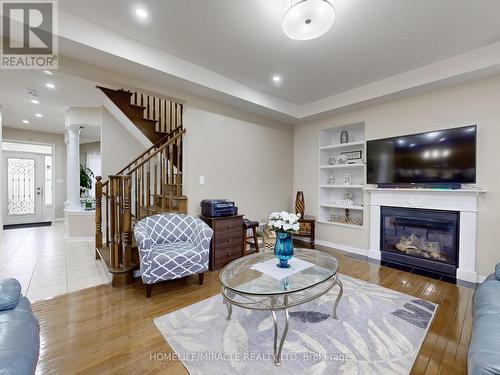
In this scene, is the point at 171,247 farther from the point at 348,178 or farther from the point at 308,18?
the point at 348,178

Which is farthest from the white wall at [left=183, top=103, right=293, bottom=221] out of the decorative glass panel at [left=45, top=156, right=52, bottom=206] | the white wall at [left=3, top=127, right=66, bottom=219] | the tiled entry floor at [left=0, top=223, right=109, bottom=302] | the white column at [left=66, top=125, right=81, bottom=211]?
the decorative glass panel at [left=45, top=156, right=52, bottom=206]

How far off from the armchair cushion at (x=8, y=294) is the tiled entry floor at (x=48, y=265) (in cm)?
131

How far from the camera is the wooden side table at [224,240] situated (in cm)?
328

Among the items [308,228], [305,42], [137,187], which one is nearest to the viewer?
[305,42]

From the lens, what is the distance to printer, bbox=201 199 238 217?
3.34 meters

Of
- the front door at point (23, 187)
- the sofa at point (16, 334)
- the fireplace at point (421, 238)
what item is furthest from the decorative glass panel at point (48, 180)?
the fireplace at point (421, 238)

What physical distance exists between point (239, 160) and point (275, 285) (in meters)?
2.75

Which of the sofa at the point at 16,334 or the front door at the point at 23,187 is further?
the front door at the point at 23,187

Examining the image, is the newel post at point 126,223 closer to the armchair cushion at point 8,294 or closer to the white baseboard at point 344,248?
the armchair cushion at point 8,294

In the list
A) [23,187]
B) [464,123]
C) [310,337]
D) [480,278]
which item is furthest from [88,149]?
[480,278]

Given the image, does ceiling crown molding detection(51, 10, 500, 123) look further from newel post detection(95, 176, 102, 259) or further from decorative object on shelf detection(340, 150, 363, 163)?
newel post detection(95, 176, 102, 259)

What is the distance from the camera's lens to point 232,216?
347cm

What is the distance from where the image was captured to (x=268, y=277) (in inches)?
77.3

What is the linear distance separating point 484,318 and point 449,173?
2.38 metres
